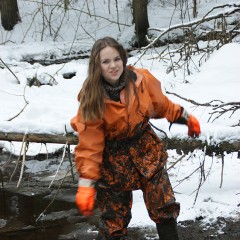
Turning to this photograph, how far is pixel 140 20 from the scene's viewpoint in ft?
40.4

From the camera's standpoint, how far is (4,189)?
504cm

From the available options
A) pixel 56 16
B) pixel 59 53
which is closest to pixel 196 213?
pixel 59 53

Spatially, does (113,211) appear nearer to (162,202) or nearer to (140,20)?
(162,202)

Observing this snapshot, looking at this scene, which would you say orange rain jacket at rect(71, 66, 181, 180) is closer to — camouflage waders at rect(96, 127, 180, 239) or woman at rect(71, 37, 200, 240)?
woman at rect(71, 37, 200, 240)

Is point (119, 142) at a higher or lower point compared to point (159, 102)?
lower

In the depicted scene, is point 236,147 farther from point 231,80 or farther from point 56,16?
point 56,16

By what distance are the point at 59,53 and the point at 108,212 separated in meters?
9.11

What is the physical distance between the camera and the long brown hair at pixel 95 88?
2.86m

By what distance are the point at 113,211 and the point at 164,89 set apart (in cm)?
445

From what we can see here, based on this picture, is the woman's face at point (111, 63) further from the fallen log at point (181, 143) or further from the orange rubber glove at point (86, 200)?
the fallen log at point (181, 143)

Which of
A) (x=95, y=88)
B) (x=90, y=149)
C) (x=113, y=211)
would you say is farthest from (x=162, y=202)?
(x=95, y=88)

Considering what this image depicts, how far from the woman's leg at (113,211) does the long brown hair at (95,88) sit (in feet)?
1.80

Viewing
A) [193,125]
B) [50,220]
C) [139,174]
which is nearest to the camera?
[139,174]

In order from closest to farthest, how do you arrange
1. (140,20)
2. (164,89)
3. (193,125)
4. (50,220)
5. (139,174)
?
(139,174) < (193,125) < (50,220) < (164,89) < (140,20)
